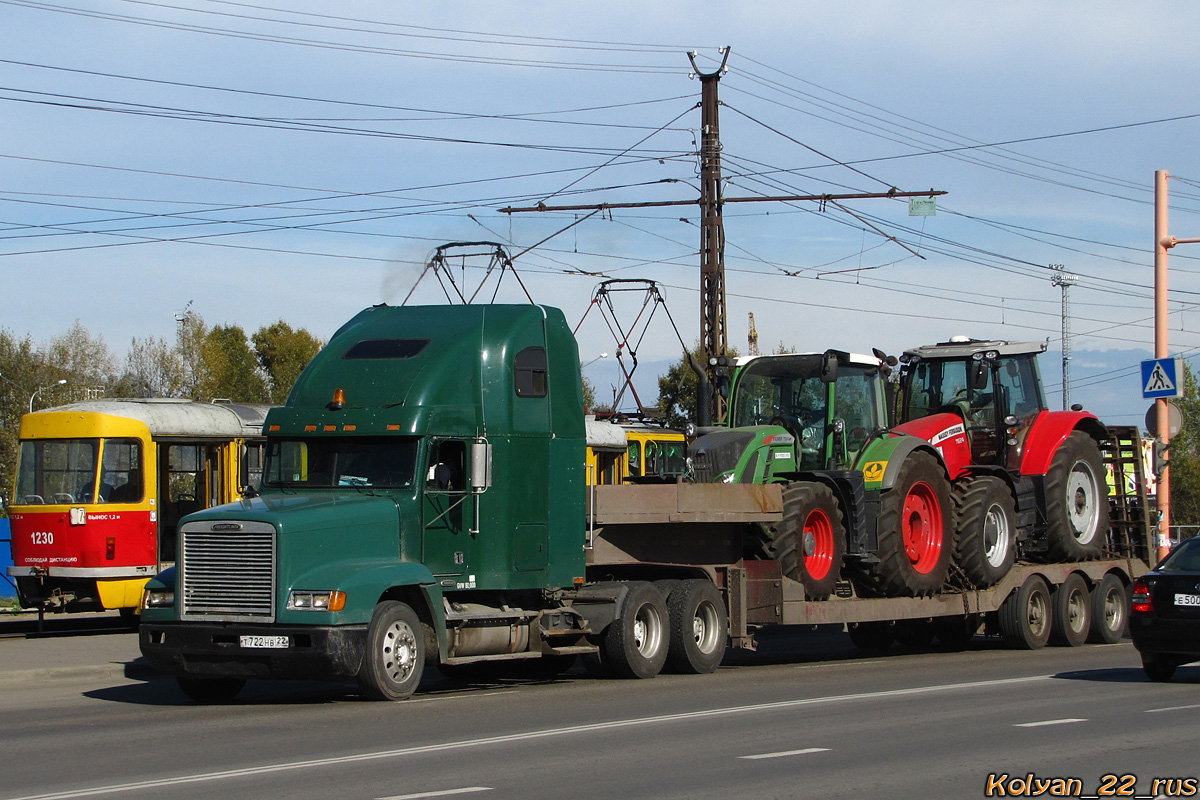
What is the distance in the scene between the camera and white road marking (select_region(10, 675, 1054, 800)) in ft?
28.8

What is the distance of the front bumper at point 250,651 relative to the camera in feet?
40.4

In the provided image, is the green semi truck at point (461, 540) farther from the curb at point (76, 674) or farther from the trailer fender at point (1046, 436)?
the trailer fender at point (1046, 436)

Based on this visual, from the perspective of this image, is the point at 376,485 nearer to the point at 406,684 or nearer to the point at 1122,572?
the point at 406,684

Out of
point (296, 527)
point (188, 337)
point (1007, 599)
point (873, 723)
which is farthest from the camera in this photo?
point (188, 337)

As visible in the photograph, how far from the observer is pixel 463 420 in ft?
46.1

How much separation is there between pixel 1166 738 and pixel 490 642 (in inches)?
245

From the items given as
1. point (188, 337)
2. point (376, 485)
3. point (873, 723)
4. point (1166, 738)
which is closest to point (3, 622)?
point (376, 485)

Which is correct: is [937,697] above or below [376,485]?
below

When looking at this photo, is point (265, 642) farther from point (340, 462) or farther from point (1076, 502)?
point (1076, 502)

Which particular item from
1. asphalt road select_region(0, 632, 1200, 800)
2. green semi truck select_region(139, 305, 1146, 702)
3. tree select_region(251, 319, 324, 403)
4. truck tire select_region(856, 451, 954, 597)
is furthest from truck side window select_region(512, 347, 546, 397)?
tree select_region(251, 319, 324, 403)

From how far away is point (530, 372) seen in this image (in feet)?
48.6

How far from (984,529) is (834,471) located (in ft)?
9.48

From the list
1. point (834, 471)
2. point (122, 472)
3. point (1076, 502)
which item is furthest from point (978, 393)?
point (122, 472)

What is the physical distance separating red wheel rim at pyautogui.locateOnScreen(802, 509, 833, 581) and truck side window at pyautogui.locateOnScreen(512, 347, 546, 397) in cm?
386
